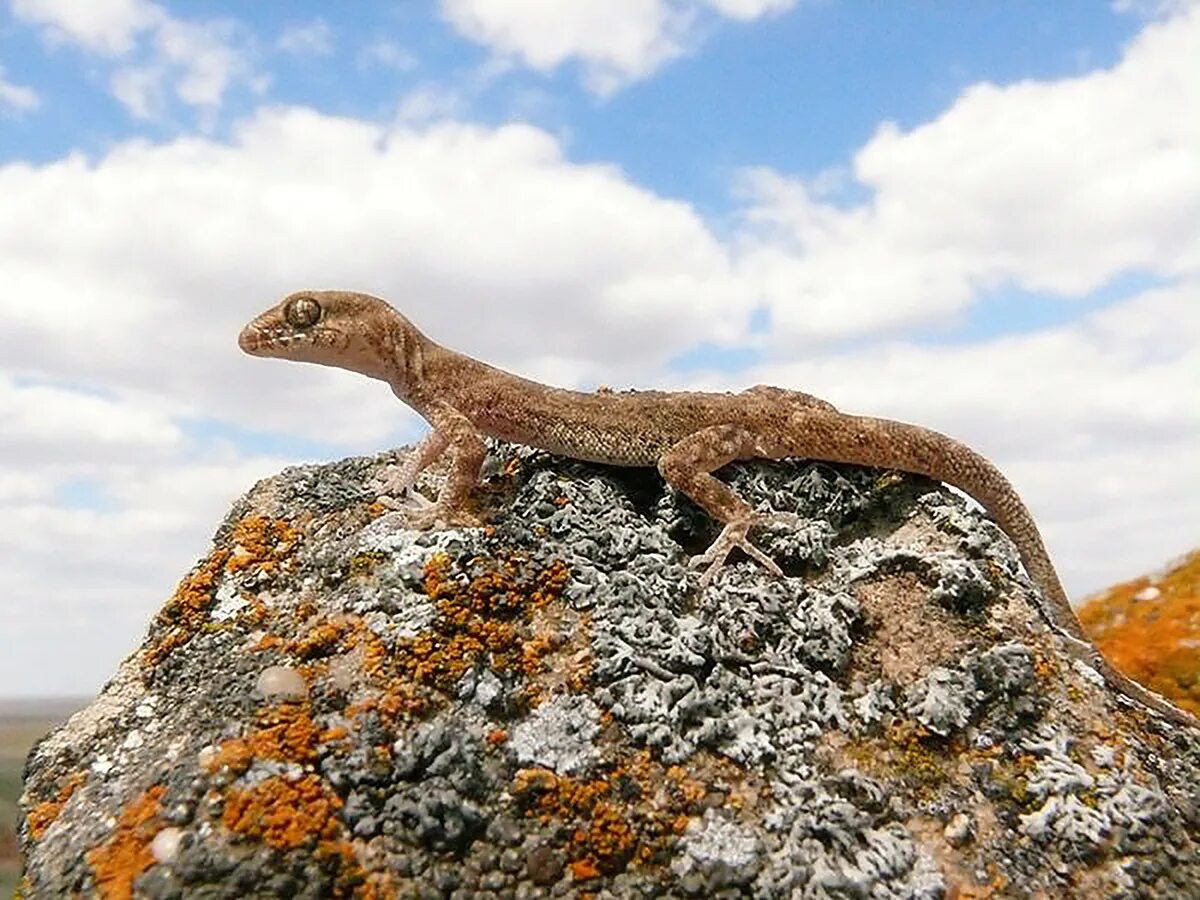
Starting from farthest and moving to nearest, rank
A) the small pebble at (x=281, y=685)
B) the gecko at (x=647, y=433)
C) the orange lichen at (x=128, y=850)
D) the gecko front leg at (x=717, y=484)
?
the gecko at (x=647, y=433) → the gecko front leg at (x=717, y=484) → the small pebble at (x=281, y=685) → the orange lichen at (x=128, y=850)

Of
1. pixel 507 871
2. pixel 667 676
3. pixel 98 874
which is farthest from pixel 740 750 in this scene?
pixel 98 874

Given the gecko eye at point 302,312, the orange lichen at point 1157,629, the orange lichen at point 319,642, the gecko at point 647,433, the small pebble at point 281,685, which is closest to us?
the small pebble at point 281,685

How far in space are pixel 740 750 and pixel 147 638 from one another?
8.78 ft

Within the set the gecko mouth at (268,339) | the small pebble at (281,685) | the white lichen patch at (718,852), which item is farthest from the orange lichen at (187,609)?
the white lichen patch at (718,852)

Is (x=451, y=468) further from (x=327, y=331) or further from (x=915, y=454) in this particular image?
(x=915, y=454)

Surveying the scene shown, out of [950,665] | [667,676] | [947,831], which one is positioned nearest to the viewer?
[947,831]

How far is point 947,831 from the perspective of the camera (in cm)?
364

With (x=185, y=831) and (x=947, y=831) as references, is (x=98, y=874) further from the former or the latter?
(x=947, y=831)

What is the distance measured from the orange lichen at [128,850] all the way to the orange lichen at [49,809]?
1.54 ft

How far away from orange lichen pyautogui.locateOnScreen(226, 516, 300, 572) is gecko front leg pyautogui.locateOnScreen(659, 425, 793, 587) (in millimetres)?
1824

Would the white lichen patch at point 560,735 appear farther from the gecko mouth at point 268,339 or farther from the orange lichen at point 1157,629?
the orange lichen at point 1157,629

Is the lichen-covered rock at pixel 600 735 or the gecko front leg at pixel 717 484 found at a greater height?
the gecko front leg at pixel 717 484

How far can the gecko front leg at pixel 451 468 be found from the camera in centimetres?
475

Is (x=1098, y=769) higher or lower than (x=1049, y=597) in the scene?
lower
